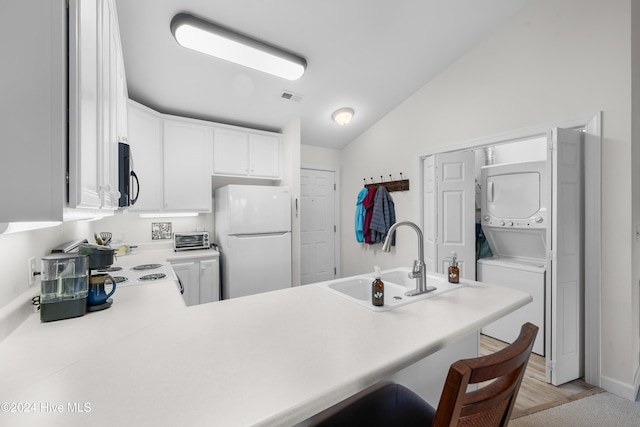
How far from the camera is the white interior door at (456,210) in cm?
297

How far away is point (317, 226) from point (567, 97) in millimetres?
3233

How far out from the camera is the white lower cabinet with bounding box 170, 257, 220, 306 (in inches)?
109

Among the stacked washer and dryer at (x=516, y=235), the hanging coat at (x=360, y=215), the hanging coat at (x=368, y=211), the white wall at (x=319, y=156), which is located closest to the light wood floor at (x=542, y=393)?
the stacked washer and dryer at (x=516, y=235)

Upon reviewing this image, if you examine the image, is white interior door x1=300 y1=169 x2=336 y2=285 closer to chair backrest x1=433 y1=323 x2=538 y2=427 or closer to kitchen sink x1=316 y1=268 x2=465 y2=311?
kitchen sink x1=316 y1=268 x2=465 y2=311

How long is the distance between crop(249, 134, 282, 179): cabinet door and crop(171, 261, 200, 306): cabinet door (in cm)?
135

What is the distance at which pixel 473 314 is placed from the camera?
1160mm

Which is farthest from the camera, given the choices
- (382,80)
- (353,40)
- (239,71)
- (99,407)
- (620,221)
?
(382,80)

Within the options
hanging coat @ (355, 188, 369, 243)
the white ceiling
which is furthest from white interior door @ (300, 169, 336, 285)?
the white ceiling

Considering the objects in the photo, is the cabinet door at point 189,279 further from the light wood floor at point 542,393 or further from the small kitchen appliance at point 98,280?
the light wood floor at point 542,393

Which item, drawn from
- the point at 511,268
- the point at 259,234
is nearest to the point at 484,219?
the point at 511,268

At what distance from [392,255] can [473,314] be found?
8.57ft

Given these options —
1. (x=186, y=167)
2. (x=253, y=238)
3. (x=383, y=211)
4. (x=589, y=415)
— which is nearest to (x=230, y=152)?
(x=186, y=167)

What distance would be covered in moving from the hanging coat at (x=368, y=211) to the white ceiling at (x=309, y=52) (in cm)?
115

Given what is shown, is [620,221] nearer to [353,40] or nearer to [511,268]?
[511,268]
